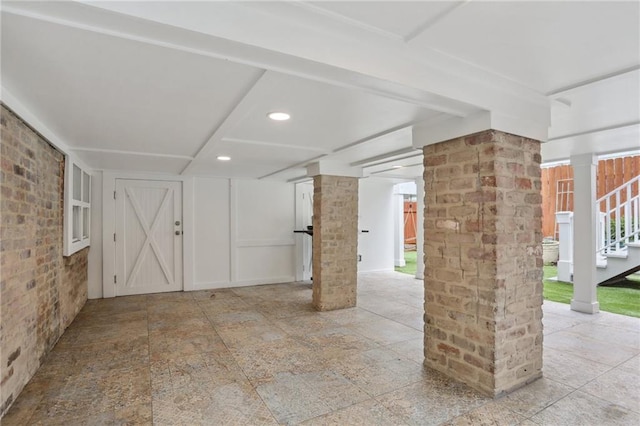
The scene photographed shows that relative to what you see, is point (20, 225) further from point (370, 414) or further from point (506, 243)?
point (506, 243)

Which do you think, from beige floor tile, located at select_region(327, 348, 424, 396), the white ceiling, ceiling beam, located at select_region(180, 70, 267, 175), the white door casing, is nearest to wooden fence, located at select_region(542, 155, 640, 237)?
the white ceiling

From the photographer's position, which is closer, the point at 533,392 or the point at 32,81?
the point at 32,81

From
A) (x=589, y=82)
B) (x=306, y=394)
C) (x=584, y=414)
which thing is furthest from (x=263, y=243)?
(x=589, y=82)

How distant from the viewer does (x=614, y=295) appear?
6051 mm

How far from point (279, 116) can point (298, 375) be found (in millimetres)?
2222

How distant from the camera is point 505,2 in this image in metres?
1.50

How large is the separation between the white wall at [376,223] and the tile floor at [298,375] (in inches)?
144

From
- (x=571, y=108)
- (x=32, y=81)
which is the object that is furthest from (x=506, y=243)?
(x=32, y=81)

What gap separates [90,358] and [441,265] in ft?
11.2

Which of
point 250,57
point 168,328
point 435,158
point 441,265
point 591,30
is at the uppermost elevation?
point 591,30

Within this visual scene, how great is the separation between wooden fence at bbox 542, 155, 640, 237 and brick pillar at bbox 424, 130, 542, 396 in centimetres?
846

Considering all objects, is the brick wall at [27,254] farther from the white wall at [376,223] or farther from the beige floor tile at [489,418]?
the white wall at [376,223]

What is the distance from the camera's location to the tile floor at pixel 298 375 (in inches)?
92.2

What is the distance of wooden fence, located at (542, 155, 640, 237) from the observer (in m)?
8.95
